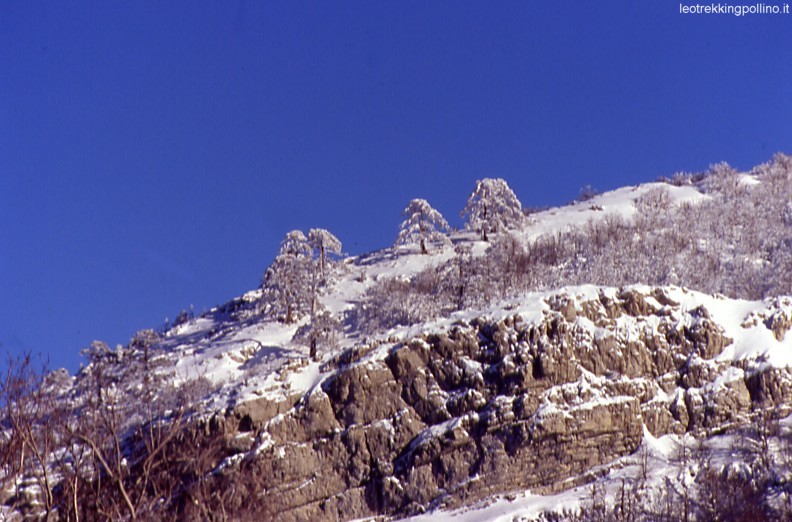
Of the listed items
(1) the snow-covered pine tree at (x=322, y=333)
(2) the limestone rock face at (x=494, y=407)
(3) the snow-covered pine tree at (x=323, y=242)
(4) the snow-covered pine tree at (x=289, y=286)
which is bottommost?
(2) the limestone rock face at (x=494, y=407)

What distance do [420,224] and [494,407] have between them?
3750 cm

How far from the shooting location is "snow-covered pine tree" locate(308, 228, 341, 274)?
65250 mm

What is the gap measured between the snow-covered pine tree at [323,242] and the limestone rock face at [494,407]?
2883cm

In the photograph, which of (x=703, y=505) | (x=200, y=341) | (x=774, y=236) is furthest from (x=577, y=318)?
(x=774, y=236)

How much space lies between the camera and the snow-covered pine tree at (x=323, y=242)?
214 ft

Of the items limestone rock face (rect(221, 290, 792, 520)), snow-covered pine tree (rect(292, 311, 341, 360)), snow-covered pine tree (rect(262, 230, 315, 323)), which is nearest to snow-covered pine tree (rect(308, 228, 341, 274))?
snow-covered pine tree (rect(262, 230, 315, 323))

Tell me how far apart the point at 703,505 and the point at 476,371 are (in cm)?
1026

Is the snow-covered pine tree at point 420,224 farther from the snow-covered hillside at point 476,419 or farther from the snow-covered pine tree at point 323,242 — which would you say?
the snow-covered hillside at point 476,419

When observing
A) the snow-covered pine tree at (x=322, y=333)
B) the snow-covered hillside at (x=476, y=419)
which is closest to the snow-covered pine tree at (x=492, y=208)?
the snow-covered pine tree at (x=322, y=333)

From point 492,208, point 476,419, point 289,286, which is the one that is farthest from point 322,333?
point 492,208

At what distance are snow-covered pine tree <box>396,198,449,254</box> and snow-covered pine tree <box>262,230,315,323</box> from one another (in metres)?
14.5

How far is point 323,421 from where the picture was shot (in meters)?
34.8

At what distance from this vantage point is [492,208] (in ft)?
236

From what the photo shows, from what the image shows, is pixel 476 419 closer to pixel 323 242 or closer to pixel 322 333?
pixel 322 333
